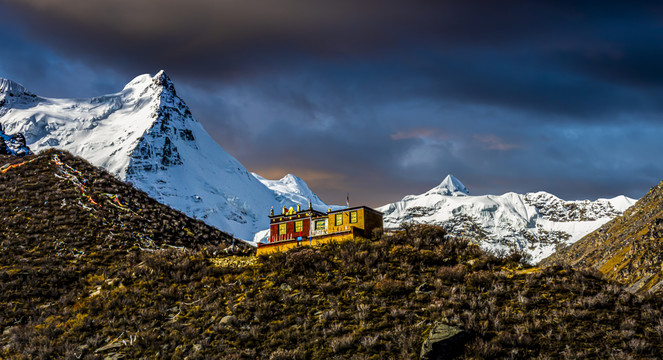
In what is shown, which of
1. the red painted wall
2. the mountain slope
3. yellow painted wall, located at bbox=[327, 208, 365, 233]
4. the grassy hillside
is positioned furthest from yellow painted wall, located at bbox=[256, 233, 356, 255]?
the mountain slope

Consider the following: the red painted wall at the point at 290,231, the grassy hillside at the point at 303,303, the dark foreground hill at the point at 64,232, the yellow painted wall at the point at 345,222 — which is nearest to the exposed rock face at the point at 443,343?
the grassy hillside at the point at 303,303

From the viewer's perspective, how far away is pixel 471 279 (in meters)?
22.1

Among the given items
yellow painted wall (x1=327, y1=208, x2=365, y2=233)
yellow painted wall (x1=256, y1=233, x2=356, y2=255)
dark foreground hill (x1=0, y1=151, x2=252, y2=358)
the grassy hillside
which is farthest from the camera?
yellow painted wall (x1=327, y1=208, x2=365, y2=233)

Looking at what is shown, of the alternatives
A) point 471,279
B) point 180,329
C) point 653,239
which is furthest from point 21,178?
point 653,239

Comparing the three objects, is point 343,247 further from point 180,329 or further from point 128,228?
point 128,228

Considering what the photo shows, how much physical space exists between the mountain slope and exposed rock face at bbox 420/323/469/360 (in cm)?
4484

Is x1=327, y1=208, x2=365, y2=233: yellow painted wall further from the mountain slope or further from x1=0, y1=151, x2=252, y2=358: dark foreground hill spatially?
the mountain slope

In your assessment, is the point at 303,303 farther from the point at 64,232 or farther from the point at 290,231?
the point at 64,232

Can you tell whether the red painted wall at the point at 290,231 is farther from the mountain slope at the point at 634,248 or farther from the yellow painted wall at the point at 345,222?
the mountain slope at the point at 634,248

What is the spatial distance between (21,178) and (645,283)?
3675 inches

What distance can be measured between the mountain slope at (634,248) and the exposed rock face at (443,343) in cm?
4484

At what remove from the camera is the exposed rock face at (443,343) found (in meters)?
16.8

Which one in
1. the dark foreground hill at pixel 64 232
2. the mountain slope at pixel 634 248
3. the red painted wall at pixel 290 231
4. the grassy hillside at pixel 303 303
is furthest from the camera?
the mountain slope at pixel 634 248

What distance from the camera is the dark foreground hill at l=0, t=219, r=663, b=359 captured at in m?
17.8
